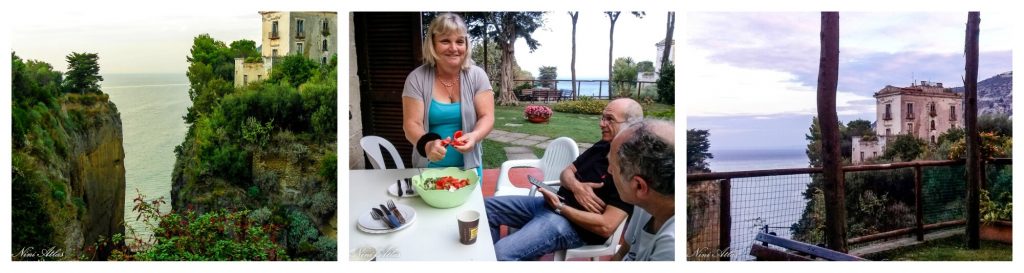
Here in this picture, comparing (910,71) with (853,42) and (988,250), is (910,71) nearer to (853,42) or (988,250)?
(853,42)

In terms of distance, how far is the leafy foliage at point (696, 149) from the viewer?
4.18 metres

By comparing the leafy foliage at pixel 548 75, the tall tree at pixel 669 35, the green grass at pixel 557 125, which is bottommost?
the green grass at pixel 557 125

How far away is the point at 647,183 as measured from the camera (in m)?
3.98

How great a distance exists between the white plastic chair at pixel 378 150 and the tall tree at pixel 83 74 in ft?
5.64

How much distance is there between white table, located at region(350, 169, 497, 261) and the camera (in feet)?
12.7

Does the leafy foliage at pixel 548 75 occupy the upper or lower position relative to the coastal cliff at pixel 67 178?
upper

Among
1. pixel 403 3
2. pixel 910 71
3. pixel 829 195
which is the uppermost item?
pixel 403 3

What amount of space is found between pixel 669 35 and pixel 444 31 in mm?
1314

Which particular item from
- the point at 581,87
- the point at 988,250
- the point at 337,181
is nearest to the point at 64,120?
the point at 337,181

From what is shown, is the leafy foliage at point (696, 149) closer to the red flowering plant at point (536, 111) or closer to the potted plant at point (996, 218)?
the red flowering plant at point (536, 111)

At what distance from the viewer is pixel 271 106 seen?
442 centimetres

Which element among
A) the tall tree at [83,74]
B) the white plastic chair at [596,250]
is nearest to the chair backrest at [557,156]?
the white plastic chair at [596,250]

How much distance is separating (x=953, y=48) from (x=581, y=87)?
225 centimetres

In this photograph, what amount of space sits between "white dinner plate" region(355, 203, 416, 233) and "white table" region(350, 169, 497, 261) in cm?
2
